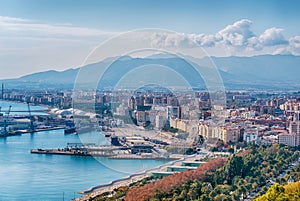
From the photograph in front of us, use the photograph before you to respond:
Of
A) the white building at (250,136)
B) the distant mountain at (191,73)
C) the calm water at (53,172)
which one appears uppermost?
the distant mountain at (191,73)

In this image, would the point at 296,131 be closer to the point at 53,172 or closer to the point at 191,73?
the point at 191,73

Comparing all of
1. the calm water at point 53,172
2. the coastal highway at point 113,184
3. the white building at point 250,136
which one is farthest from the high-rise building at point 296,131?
the coastal highway at point 113,184

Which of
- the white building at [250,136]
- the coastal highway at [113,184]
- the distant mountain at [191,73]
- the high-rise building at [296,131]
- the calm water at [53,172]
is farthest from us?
the white building at [250,136]

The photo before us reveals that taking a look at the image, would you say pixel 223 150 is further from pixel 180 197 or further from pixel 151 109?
pixel 180 197

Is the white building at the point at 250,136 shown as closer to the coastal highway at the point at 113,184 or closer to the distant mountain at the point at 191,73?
the distant mountain at the point at 191,73

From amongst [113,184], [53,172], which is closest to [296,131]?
[53,172]

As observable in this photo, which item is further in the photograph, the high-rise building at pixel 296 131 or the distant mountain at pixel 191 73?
the high-rise building at pixel 296 131

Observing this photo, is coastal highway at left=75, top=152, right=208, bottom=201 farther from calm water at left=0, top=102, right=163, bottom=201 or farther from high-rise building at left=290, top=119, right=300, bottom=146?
high-rise building at left=290, top=119, right=300, bottom=146
